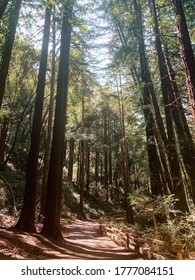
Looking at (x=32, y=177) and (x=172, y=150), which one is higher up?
(x=172, y=150)

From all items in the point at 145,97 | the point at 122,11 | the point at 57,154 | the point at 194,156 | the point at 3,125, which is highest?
the point at 122,11

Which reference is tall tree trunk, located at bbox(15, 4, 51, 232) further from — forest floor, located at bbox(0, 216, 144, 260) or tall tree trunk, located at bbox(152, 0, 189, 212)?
tall tree trunk, located at bbox(152, 0, 189, 212)

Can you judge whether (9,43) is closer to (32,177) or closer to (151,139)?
(32,177)

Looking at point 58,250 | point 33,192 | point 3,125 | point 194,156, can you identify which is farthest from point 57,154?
point 3,125

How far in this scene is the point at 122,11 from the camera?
11547 mm

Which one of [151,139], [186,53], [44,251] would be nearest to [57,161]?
[44,251]

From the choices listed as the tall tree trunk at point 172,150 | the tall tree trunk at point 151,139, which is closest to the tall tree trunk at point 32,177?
the tall tree trunk at point 151,139

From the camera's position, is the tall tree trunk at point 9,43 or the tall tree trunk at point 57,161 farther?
the tall tree trunk at point 57,161

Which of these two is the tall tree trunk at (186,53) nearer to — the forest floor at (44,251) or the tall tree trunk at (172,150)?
the tall tree trunk at (172,150)

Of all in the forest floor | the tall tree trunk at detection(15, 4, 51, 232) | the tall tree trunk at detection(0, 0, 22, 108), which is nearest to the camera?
the forest floor

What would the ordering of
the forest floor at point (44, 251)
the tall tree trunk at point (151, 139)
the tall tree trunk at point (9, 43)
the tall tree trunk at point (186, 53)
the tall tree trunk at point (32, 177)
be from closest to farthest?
the tall tree trunk at point (186, 53) < the forest floor at point (44, 251) < the tall tree trunk at point (9, 43) < the tall tree trunk at point (32, 177) < the tall tree trunk at point (151, 139)

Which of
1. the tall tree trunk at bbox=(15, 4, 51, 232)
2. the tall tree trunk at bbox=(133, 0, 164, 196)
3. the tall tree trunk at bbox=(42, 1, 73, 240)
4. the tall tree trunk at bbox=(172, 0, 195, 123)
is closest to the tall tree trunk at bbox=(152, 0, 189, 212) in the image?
the tall tree trunk at bbox=(133, 0, 164, 196)
